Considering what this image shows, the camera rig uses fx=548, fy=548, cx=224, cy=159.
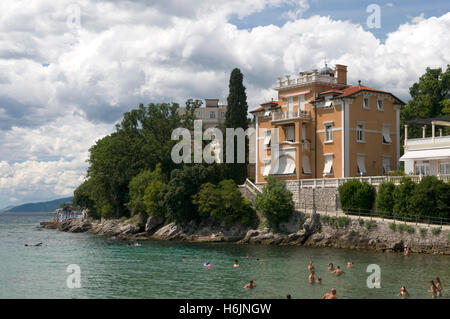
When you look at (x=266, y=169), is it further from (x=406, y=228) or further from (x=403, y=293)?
(x=403, y=293)

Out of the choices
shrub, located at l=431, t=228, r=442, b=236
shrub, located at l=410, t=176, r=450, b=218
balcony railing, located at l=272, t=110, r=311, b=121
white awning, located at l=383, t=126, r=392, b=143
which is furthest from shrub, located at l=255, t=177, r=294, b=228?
shrub, located at l=431, t=228, r=442, b=236

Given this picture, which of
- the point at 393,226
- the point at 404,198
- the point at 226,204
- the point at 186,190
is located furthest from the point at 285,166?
the point at 393,226

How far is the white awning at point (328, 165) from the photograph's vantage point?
5812 centimetres

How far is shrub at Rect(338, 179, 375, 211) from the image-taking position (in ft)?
160

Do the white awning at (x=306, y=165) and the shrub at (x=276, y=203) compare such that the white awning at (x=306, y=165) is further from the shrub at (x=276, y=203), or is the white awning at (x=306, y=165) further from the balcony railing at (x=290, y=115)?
the shrub at (x=276, y=203)

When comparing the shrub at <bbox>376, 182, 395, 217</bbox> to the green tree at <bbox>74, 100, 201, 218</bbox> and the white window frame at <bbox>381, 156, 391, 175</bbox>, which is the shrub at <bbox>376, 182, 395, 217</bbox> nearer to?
the white window frame at <bbox>381, 156, 391, 175</bbox>

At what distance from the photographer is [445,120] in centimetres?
4981

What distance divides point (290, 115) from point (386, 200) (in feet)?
60.6

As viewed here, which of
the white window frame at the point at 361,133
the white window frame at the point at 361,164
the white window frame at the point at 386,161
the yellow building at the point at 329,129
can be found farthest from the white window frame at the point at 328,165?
the white window frame at the point at 386,161

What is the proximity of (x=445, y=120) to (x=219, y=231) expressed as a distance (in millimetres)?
26035

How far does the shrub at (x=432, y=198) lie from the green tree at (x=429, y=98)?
24074 millimetres

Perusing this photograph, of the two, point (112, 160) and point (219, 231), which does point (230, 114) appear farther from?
point (112, 160)

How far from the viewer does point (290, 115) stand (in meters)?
61.6

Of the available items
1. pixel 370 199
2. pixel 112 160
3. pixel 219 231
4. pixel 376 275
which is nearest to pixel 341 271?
pixel 376 275
